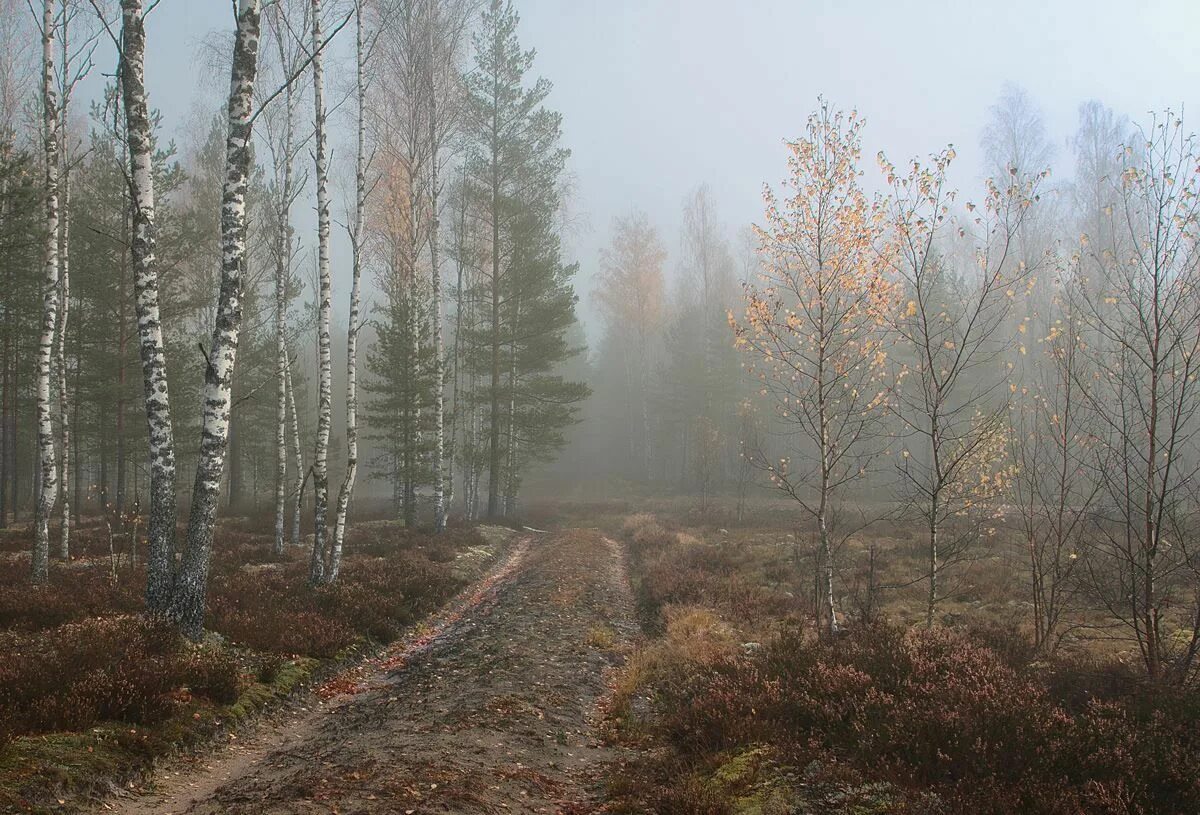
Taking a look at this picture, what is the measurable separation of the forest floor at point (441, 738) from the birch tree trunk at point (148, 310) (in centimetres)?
A: 278

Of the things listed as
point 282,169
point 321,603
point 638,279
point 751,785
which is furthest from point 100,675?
point 638,279

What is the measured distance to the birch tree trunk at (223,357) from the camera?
8523 millimetres

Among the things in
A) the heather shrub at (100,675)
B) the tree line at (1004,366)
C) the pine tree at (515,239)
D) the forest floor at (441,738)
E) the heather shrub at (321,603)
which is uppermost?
the pine tree at (515,239)

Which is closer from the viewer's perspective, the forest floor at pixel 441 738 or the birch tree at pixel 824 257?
the forest floor at pixel 441 738

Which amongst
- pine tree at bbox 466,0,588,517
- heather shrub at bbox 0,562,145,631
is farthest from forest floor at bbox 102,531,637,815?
pine tree at bbox 466,0,588,517

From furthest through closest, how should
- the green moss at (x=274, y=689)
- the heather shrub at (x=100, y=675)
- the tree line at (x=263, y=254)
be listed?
the tree line at (x=263, y=254) < the green moss at (x=274, y=689) < the heather shrub at (x=100, y=675)

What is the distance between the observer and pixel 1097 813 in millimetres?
4395

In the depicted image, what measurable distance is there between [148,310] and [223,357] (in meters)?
1.33

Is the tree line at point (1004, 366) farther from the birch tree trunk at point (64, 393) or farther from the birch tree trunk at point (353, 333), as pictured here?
the birch tree trunk at point (64, 393)

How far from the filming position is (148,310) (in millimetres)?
8781

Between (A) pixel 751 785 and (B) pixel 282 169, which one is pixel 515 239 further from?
(A) pixel 751 785

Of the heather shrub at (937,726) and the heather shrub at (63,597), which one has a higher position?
the heather shrub at (63,597)

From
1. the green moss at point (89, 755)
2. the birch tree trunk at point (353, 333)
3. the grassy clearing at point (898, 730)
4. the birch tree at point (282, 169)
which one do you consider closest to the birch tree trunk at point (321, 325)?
the birch tree trunk at point (353, 333)

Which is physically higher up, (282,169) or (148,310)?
(282,169)
